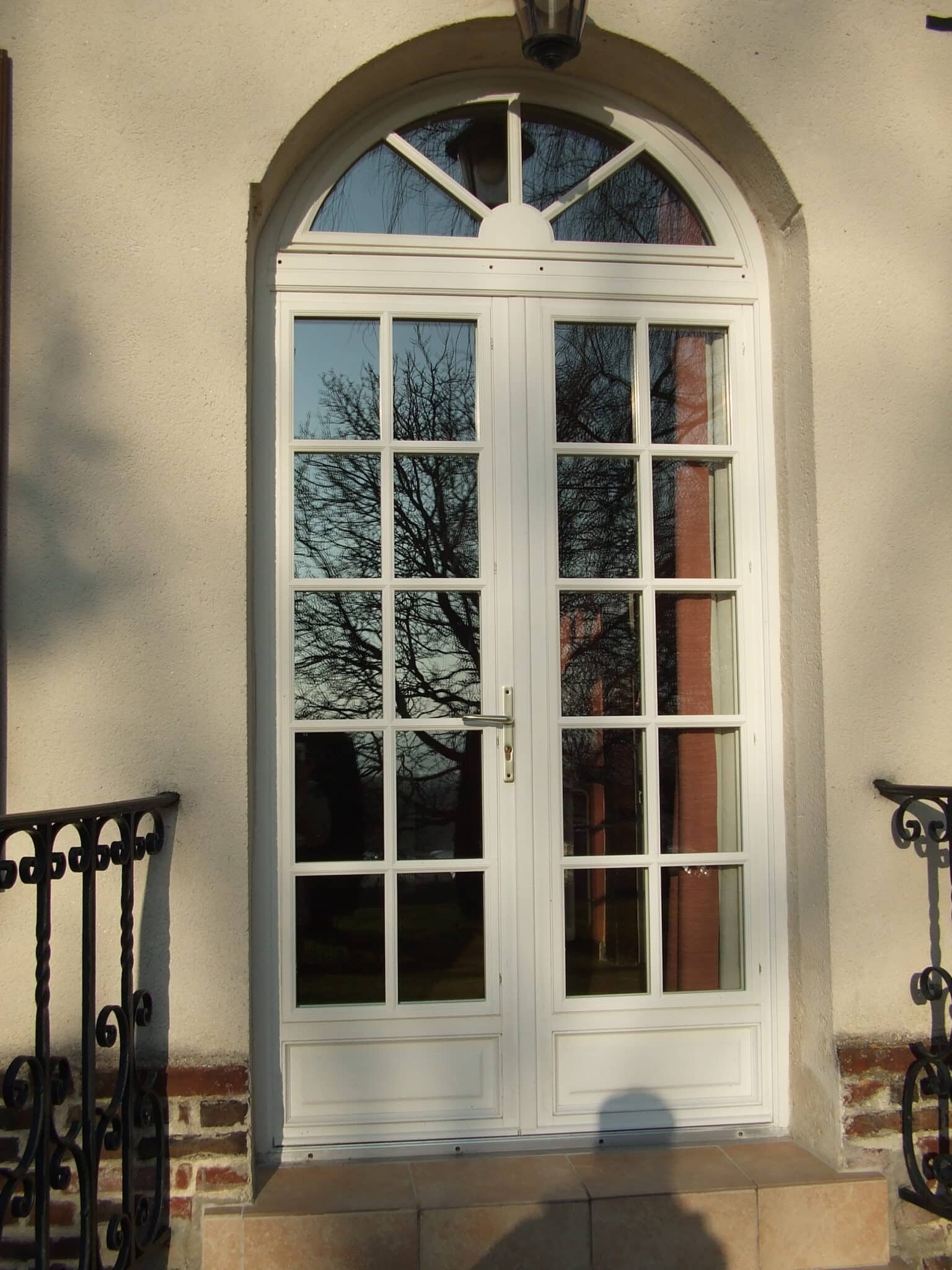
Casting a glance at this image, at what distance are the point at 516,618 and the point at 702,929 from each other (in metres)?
0.95

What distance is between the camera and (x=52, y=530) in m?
2.53

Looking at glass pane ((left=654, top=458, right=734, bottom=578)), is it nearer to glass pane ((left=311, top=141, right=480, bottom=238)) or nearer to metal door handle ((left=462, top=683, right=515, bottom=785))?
metal door handle ((left=462, top=683, right=515, bottom=785))

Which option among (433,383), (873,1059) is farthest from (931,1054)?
(433,383)

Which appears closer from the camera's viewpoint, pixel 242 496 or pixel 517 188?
pixel 242 496

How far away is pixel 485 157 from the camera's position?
2.98 meters

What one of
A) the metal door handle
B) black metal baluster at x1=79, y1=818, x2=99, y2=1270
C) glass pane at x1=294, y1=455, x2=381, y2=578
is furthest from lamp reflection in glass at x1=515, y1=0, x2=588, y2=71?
black metal baluster at x1=79, y1=818, x2=99, y2=1270

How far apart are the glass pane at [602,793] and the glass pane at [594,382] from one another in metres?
0.80

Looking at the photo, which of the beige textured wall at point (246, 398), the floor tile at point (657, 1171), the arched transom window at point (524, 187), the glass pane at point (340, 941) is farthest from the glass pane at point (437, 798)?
the arched transom window at point (524, 187)

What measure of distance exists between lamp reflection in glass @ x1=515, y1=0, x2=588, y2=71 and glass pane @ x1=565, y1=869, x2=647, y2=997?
2016mm

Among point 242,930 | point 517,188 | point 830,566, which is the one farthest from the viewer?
point 517,188

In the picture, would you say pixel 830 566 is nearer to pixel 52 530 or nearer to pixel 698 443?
pixel 698 443

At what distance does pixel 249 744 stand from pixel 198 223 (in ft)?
4.12

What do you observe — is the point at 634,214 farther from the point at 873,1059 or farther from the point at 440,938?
the point at 873,1059

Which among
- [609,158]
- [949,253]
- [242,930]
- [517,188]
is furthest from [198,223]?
[949,253]
